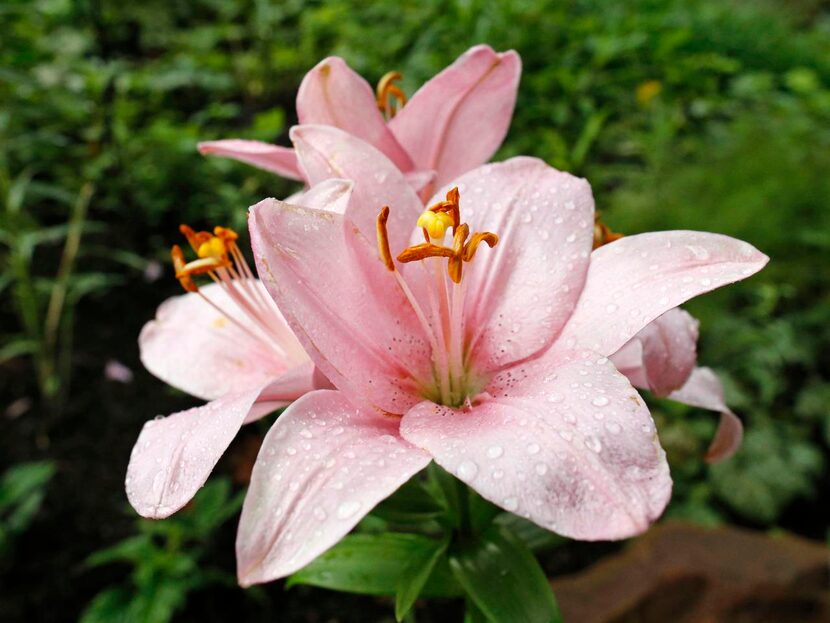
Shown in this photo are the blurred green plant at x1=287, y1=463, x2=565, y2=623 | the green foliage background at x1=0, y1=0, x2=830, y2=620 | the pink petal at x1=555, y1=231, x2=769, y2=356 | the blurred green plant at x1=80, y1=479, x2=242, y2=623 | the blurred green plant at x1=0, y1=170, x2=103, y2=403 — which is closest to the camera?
the pink petal at x1=555, y1=231, x2=769, y2=356

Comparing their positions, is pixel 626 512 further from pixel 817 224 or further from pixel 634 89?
pixel 634 89

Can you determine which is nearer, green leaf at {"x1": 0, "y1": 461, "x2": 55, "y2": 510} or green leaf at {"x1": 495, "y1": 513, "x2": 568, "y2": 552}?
green leaf at {"x1": 495, "y1": 513, "x2": 568, "y2": 552}

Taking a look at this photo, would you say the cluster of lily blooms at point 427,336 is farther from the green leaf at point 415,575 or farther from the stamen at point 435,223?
the green leaf at point 415,575

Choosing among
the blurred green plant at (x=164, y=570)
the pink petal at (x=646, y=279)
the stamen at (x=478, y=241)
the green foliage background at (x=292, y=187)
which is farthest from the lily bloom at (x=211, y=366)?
the green foliage background at (x=292, y=187)

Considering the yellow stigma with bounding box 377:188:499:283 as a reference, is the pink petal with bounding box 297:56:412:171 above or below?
above

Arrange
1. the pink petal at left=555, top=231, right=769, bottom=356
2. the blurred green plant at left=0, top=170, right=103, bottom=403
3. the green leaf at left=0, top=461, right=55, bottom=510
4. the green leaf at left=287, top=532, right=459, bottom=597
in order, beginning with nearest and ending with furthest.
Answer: the pink petal at left=555, top=231, right=769, bottom=356 < the green leaf at left=287, top=532, right=459, bottom=597 < the green leaf at left=0, top=461, right=55, bottom=510 < the blurred green plant at left=0, top=170, right=103, bottom=403

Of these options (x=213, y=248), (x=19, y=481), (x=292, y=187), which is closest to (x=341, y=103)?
(x=213, y=248)

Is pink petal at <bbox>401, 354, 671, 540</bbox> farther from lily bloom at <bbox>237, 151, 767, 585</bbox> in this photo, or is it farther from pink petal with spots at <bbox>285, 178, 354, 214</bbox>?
pink petal with spots at <bbox>285, 178, 354, 214</bbox>

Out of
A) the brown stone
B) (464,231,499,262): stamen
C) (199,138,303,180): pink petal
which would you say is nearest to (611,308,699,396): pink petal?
(464,231,499,262): stamen

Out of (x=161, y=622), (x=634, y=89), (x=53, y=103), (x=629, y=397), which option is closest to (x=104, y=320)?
(x=53, y=103)
